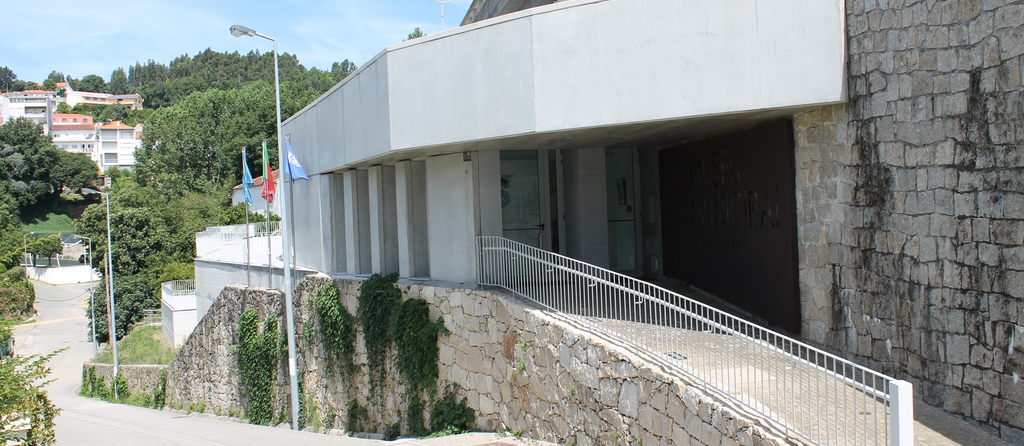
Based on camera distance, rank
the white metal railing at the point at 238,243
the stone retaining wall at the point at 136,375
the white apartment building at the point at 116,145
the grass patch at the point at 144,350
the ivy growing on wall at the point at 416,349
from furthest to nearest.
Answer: the white apartment building at the point at 116,145
the grass patch at the point at 144,350
the stone retaining wall at the point at 136,375
the white metal railing at the point at 238,243
the ivy growing on wall at the point at 416,349

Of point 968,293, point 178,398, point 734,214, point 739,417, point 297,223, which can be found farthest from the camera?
point 178,398

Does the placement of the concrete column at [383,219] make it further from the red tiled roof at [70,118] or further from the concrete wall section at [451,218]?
the red tiled roof at [70,118]

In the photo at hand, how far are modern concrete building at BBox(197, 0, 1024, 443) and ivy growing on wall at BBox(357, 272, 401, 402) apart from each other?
77 cm

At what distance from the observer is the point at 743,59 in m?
10.2

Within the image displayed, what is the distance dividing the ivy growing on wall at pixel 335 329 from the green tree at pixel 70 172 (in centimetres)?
9048

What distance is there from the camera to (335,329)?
678 inches

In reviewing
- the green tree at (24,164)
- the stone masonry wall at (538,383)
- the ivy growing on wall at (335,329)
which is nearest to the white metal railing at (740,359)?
the stone masonry wall at (538,383)

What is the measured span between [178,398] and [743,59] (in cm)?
2507

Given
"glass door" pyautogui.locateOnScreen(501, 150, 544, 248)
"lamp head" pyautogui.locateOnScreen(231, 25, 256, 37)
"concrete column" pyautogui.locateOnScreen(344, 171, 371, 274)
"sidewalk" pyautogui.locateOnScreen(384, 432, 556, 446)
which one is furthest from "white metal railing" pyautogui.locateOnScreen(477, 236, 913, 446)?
"lamp head" pyautogui.locateOnScreen(231, 25, 256, 37)

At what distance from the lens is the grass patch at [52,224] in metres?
91.4

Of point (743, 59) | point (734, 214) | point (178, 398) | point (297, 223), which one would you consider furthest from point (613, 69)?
point (178, 398)

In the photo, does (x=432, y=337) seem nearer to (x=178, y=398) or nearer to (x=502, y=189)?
(x=502, y=189)

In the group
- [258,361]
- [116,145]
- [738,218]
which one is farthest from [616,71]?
[116,145]

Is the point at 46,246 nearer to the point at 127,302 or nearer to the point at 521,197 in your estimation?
the point at 127,302
